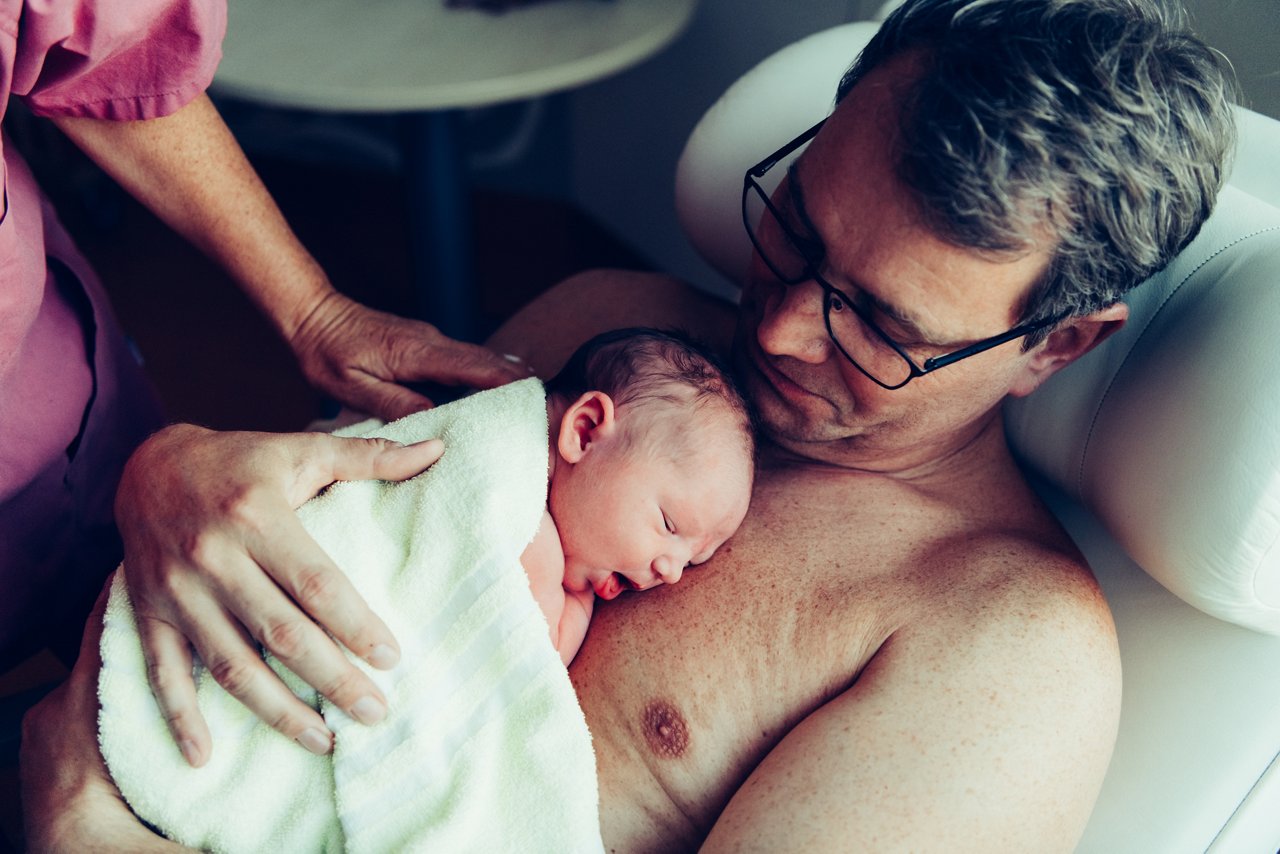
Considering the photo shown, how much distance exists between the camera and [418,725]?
1.17m

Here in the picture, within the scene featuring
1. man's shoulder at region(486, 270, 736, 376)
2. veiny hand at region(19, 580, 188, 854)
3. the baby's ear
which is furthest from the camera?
man's shoulder at region(486, 270, 736, 376)

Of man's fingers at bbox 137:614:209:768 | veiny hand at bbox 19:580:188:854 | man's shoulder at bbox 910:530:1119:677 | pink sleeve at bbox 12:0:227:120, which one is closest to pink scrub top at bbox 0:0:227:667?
pink sleeve at bbox 12:0:227:120

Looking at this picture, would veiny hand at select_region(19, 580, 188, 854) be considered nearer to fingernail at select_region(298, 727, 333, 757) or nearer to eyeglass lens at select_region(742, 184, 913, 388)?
fingernail at select_region(298, 727, 333, 757)

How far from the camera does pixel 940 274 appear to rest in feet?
3.87

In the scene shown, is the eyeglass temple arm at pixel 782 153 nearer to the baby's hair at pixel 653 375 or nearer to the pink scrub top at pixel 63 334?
the baby's hair at pixel 653 375

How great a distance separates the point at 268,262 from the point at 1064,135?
3.80 feet

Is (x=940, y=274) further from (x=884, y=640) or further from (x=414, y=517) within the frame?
(x=414, y=517)

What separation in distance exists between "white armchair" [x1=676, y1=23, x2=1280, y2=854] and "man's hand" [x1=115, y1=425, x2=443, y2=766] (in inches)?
36.1

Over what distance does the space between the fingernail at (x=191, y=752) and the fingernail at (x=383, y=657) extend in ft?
0.66

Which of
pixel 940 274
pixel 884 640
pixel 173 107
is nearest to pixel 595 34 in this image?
pixel 173 107

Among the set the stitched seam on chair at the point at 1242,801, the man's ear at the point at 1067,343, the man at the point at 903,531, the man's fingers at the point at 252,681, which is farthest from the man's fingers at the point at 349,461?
the stitched seam on chair at the point at 1242,801

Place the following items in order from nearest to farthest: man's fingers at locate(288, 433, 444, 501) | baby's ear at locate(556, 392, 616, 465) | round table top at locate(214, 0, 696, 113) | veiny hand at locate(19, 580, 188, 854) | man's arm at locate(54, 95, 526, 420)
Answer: veiny hand at locate(19, 580, 188, 854) → man's fingers at locate(288, 433, 444, 501) → baby's ear at locate(556, 392, 616, 465) → man's arm at locate(54, 95, 526, 420) → round table top at locate(214, 0, 696, 113)

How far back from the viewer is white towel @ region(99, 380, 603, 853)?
1139mm

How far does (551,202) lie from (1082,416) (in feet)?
9.35
